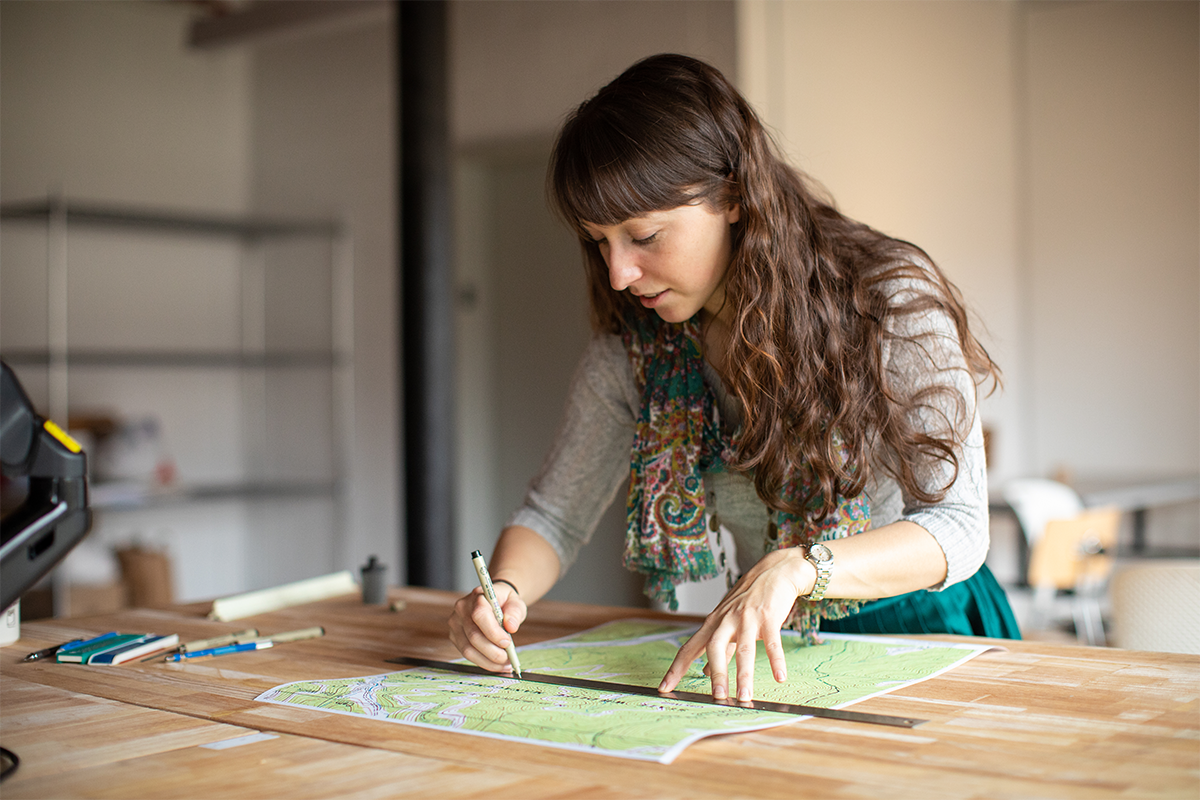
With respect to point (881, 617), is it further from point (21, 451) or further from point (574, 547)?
point (21, 451)

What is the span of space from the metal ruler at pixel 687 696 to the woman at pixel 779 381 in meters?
0.04

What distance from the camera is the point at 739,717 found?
107 cm

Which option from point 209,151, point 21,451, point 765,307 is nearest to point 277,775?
point 21,451

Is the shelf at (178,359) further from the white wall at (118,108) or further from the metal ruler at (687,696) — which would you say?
the metal ruler at (687,696)

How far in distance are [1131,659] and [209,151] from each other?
4.60 metres

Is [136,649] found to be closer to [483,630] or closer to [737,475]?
[483,630]

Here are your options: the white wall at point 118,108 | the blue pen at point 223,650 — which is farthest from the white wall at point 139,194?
the blue pen at point 223,650

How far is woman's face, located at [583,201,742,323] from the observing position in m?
1.45

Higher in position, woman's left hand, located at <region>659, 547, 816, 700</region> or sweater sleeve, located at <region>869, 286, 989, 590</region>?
sweater sleeve, located at <region>869, 286, 989, 590</region>

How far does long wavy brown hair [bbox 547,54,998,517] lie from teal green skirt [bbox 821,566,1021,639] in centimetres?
21

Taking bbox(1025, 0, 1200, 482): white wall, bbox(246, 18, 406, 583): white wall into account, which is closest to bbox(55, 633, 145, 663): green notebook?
bbox(246, 18, 406, 583): white wall

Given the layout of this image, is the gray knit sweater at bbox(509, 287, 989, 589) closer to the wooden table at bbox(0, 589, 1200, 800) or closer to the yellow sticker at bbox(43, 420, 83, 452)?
the wooden table at bbox(0, 589, 1200, 800)

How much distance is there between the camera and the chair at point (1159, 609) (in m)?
1.63

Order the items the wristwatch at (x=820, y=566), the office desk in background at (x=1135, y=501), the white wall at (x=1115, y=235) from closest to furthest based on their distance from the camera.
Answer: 1. the wristwatch at (x=820, y=566)
2. the office desk in background at (x=1135, y=501)
3. the white wall at (x=1115, y=235)
